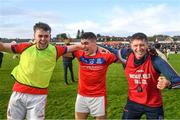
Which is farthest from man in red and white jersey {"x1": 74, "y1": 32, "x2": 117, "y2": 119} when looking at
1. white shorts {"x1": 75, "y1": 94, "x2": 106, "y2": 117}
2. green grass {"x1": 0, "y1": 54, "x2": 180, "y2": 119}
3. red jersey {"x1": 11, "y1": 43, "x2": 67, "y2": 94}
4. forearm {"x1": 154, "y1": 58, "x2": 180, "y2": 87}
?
green grass {"x1": 0, "y1": 54, "x2": 180, "y2": 119}

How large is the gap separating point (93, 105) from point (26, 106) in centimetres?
142

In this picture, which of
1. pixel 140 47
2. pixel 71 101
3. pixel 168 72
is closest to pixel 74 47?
pixel 140 47

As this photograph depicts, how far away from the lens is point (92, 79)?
763 cm

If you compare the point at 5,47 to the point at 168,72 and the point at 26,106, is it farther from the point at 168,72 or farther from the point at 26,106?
the point at 168,72

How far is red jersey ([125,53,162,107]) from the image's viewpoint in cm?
665

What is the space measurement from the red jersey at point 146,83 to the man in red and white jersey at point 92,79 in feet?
3.16

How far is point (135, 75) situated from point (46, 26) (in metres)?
1.74

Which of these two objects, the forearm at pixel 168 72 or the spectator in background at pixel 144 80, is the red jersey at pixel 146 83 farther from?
the forearm at pixel 168 72

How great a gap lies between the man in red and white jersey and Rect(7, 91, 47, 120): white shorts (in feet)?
3.55

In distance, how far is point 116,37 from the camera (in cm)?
12169

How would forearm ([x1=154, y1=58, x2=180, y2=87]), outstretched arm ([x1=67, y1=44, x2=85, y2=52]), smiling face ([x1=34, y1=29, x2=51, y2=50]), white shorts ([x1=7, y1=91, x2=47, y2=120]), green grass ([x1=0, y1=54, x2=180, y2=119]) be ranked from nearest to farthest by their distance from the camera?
forearm ([x1=154, y1=58, x2=180, y2=87]) → white shorts ([x1=7, y1=91, x2=47, y2=120]) → smiling face ([x1=34, y1=29, x2=51, y2=50]) → outstretched arm ([x1=67, y1=44, x2=85, y2=52]) → green grass ([x1=0, y1=54, x2=180, y2=119])

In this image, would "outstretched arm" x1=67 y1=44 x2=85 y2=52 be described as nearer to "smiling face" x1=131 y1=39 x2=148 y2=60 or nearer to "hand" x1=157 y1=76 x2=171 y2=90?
"smiling face" x1=131 y1=39 x2=148 y2=60

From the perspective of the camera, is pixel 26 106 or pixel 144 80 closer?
pixel 144 80

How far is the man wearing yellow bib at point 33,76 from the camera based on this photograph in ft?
22.3
